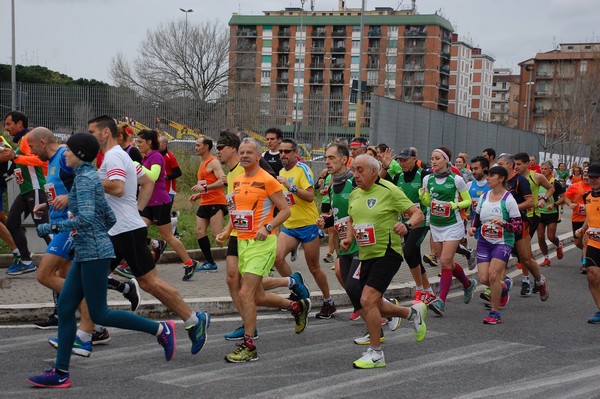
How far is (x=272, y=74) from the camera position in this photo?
371ft

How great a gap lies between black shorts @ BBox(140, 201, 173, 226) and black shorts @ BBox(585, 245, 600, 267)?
5.28m

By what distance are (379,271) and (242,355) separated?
4.59 feet

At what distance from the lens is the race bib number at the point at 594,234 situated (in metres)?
9.70

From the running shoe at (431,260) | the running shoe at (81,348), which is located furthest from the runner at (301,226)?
the running shoe at (431,260)

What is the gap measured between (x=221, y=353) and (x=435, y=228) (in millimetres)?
3941

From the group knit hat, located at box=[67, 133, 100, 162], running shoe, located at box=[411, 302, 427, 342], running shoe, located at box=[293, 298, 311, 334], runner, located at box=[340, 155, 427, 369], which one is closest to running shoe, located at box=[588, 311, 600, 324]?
running shoe, located at box=[411, 302, 427, 342]

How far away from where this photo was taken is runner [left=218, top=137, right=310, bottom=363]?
7375 mm

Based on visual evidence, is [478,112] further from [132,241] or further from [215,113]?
[132,241]

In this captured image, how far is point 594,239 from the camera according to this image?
31.9ft

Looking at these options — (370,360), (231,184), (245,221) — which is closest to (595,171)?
(370,360)

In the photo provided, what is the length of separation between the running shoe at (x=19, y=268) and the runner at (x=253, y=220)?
14.4 ft

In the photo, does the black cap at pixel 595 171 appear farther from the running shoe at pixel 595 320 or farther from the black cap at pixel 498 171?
the running shoe at pixel 595 320

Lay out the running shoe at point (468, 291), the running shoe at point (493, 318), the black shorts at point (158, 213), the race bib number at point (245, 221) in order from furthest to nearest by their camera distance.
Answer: the black shorts at point (158, 213) → the running shoe at point (468, 291) → the running shoe at point (493, 318) → the race bib number at point (245, 221)

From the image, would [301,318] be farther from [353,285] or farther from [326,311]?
[326,311]
